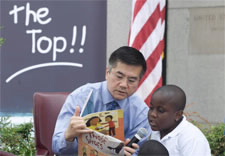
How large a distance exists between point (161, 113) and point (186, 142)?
257 millimetres

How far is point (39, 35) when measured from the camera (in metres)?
6.90

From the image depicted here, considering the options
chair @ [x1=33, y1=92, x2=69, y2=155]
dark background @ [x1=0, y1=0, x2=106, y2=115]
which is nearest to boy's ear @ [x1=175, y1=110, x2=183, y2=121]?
chair @ [x1=33, y1=92, x2=69, y2=155]

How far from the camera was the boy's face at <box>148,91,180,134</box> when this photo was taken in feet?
9.80

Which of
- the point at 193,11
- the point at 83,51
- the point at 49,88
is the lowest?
the point at 49,88

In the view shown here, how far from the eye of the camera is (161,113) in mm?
2996

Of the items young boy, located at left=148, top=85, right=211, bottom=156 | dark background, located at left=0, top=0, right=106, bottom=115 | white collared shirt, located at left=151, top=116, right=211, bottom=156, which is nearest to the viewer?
white collared shirt, located at left=151, top=116, right=211, bottom=156

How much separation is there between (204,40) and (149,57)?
1560 mm

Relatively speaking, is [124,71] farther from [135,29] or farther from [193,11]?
[193,11]

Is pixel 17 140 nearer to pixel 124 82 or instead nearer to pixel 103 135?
pixel 124 82

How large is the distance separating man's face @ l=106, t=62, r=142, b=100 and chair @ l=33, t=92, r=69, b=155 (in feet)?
3.02

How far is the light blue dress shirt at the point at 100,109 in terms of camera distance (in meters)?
3.08

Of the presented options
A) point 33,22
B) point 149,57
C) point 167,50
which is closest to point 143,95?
point 149,57

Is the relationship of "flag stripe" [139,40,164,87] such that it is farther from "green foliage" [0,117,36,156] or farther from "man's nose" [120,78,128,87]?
"man's nose" [120,78,128,87]

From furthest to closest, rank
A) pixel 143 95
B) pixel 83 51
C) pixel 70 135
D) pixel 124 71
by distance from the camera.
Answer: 1. pixel 83 51
2. pixel 143 95
3. pixel 124 71
4. pixel 70 135
